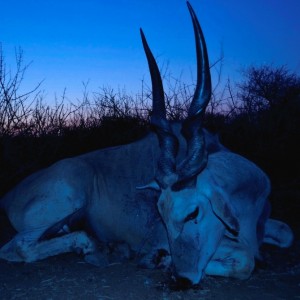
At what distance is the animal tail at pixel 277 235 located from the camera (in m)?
3.67

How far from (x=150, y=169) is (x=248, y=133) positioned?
329cm

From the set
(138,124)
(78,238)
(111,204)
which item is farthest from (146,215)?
(138,124)

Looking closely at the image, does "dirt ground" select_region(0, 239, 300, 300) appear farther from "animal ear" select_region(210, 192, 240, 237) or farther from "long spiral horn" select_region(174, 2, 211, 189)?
"long spiral horn" select_region(174, 2, 211, 189)

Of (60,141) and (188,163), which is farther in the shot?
(60,141)

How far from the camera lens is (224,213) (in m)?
2.68

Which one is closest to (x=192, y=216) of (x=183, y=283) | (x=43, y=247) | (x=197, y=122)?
(x=183, y=283)

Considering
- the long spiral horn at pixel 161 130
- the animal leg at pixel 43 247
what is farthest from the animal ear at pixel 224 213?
the animal leg at pixel 43 247

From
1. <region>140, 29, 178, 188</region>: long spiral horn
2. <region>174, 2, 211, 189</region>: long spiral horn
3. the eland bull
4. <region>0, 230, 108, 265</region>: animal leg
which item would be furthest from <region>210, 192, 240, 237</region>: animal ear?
<region>0, 230, 108, 265</region>: animal leg

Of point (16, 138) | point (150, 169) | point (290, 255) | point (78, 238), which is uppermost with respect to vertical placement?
point (16, 138)

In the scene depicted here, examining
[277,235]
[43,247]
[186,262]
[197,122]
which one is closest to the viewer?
[186,262]

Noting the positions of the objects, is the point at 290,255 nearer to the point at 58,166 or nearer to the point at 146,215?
the point at 146,215

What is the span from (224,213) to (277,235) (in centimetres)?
119

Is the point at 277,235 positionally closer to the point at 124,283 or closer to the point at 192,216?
the point at 192,216

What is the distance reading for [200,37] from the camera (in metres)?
2.75
